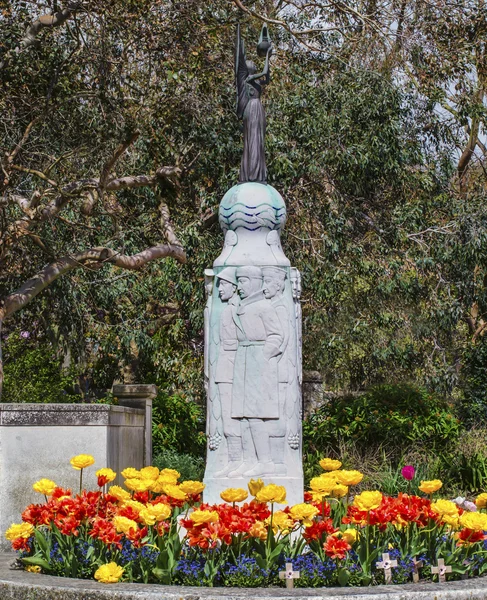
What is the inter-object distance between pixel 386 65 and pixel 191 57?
11.8 feet

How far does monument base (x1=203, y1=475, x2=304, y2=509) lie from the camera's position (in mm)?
7688

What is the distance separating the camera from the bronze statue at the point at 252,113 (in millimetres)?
8586

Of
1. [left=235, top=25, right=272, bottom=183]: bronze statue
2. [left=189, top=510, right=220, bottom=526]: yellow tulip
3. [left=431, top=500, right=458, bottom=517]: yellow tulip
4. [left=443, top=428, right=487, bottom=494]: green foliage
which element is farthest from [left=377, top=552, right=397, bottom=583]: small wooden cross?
[left=443, top=428, right=487, bottom=494]: green foliage

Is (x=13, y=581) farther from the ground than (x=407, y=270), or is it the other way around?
(x=407, y=270)

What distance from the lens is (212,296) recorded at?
810cm

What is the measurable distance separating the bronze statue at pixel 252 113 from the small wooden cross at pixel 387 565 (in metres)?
4.01

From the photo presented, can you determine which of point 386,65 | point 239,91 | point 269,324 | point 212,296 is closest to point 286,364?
point 269,324

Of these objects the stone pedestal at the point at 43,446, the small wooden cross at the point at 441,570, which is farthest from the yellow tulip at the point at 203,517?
the stone pedestal at the point at 43,446

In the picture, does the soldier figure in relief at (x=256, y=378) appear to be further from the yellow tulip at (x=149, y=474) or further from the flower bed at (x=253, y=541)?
the flower bed at (x=253, y=541)

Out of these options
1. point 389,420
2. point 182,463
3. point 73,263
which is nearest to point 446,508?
point 182,463

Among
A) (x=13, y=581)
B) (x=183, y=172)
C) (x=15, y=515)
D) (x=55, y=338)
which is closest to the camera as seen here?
(x=13, y=581)

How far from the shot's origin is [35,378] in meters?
13.9

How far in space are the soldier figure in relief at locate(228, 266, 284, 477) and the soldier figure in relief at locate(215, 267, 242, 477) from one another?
0.04m

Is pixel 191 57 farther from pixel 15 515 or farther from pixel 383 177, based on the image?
pixel 15 515
